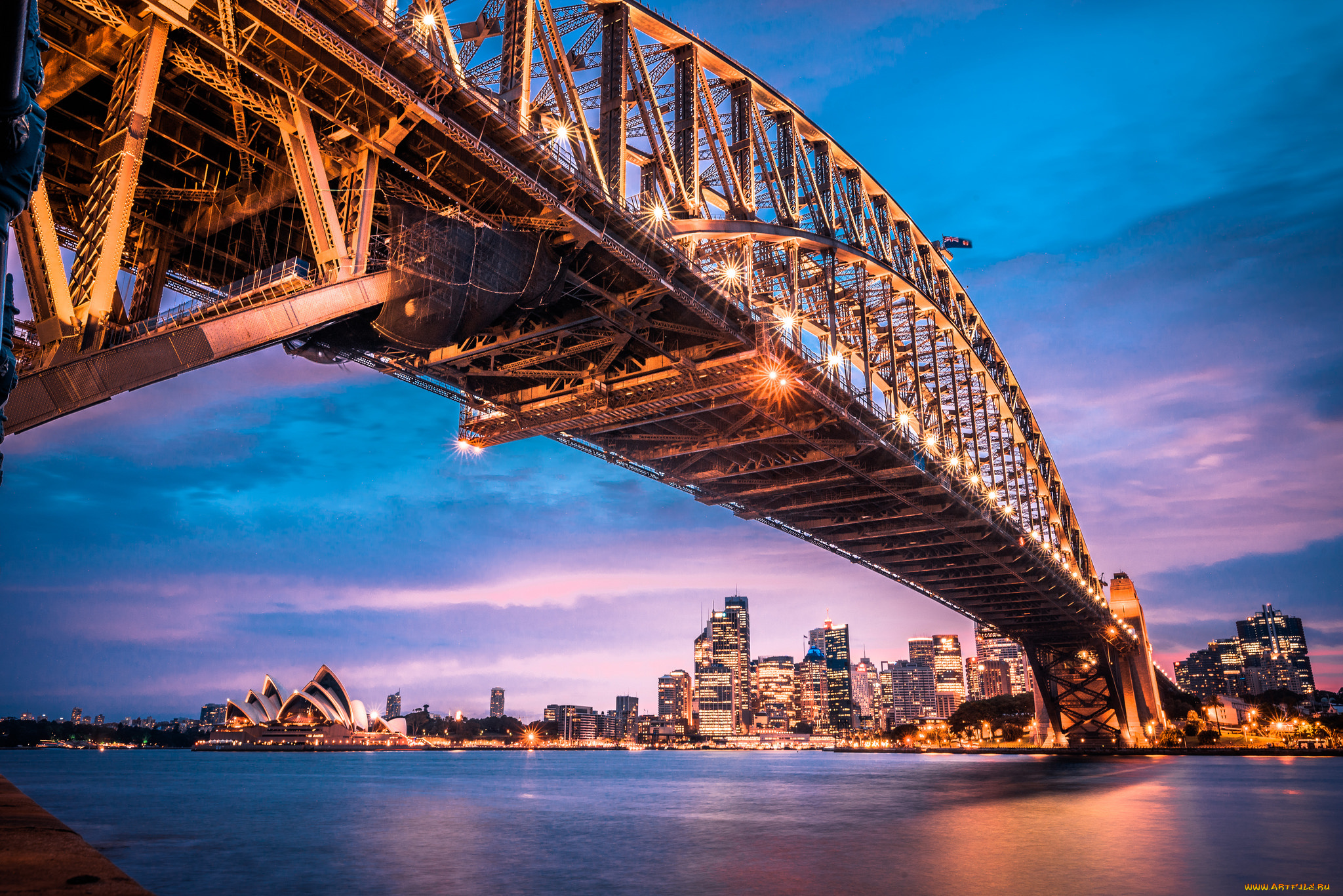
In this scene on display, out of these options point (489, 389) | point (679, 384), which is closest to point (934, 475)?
point (679, 384)

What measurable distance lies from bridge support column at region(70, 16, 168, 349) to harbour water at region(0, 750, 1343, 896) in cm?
1279

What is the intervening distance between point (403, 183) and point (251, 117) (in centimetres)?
327

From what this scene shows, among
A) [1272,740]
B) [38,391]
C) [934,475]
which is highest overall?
[934,475]

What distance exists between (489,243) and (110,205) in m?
9.05

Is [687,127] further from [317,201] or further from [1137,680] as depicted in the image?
[1137,680]

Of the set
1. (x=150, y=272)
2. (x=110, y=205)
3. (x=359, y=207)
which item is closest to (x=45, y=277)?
(x=110, y=205)

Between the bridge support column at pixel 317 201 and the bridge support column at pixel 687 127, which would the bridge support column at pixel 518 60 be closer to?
the bridge support column at pixel 317 201

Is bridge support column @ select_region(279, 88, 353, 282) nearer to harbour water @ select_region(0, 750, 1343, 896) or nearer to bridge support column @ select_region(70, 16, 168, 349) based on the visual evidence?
bridge support column @ select_region(70, 16, 168, 349)

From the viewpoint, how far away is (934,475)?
40531 millimetres

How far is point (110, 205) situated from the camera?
40.3 feet

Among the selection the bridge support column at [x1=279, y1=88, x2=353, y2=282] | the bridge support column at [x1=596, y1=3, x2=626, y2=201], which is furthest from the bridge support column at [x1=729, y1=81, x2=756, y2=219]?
the bridge support column at [x1=279, y1=88, x2=353, y2=282]

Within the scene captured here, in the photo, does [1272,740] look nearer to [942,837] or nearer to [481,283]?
[942,837]

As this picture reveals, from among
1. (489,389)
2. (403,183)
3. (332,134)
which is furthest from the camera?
(489,389)

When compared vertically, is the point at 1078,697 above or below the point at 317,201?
below
